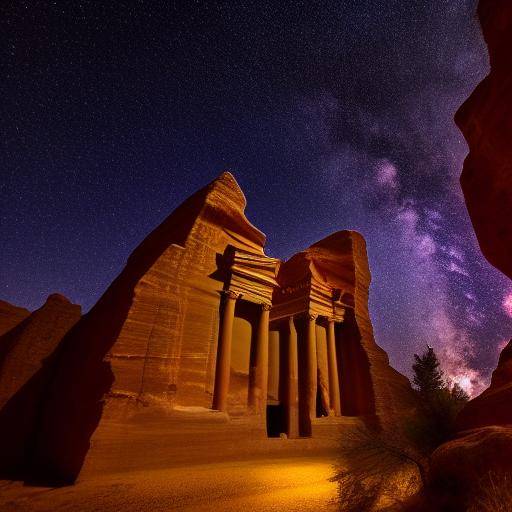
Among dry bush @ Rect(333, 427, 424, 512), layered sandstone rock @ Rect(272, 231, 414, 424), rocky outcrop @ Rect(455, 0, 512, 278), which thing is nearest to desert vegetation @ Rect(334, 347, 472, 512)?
dry bush @ Rect(333, 427, 424, 512)

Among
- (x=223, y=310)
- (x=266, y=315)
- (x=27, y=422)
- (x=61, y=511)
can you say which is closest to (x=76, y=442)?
(x=61, y=511)

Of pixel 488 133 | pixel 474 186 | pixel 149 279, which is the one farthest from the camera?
pixel 149 279

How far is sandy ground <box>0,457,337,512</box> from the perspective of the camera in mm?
5070

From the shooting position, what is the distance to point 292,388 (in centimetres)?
1528

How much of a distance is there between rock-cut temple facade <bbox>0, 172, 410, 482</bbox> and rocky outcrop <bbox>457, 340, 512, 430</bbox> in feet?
9.54

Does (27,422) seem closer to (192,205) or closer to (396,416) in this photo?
(192,205)

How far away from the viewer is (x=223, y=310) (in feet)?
40.6

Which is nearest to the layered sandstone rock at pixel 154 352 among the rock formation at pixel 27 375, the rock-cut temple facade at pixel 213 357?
the rock-cut temple facade at pixel 213 357

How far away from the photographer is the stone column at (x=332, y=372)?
1606 cm

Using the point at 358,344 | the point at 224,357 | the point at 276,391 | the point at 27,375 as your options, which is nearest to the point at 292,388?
the point at 276,391

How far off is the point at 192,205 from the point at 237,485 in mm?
10453

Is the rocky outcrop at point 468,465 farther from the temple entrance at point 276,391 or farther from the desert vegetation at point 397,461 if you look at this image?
the temple entrance at point 276,391

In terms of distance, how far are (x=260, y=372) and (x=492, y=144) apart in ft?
36.8

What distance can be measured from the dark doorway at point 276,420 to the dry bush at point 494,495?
1292 centimetres
